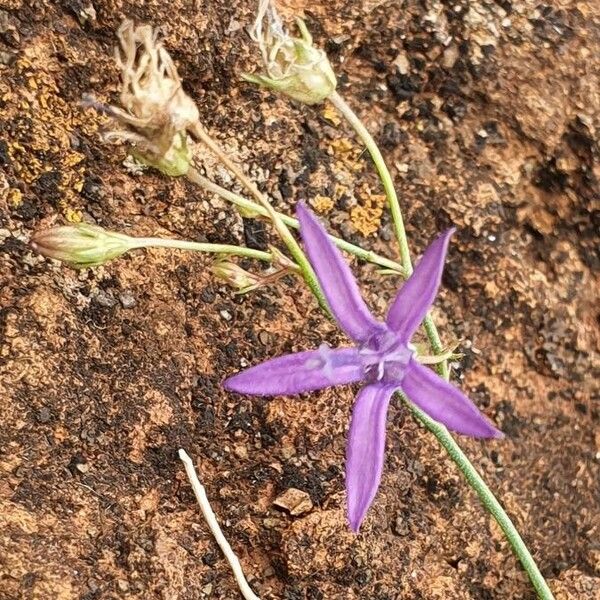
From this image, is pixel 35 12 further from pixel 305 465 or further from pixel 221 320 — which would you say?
pixel 305 465

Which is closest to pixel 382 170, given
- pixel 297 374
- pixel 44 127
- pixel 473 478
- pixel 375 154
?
pixel 375 154

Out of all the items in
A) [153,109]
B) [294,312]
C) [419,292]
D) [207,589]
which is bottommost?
[207,589]

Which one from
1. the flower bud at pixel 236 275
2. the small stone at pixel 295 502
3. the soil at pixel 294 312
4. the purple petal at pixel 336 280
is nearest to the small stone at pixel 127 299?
the soil at pixel 294 312

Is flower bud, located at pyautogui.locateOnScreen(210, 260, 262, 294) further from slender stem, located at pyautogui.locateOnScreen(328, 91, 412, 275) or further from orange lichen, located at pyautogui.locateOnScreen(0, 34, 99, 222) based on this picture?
orange lichen, located at pyautogui.locateOnScreen(0, 34, 99, 222)

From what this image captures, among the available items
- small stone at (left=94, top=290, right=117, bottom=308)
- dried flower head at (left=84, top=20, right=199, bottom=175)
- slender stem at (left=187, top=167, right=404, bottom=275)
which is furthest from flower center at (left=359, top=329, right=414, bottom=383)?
small stone at (left=94, top=290, right=117, bottom=308)

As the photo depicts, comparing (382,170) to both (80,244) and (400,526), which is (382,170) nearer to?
(80,244)

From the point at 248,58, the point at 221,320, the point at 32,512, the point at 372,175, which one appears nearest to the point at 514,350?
the point at 372,175

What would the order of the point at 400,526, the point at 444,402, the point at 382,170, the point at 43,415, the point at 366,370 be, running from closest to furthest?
the point at 444,402 → the point at 366,370 → the point at 382,170 → the point at 43,415 → the point at 400,526
